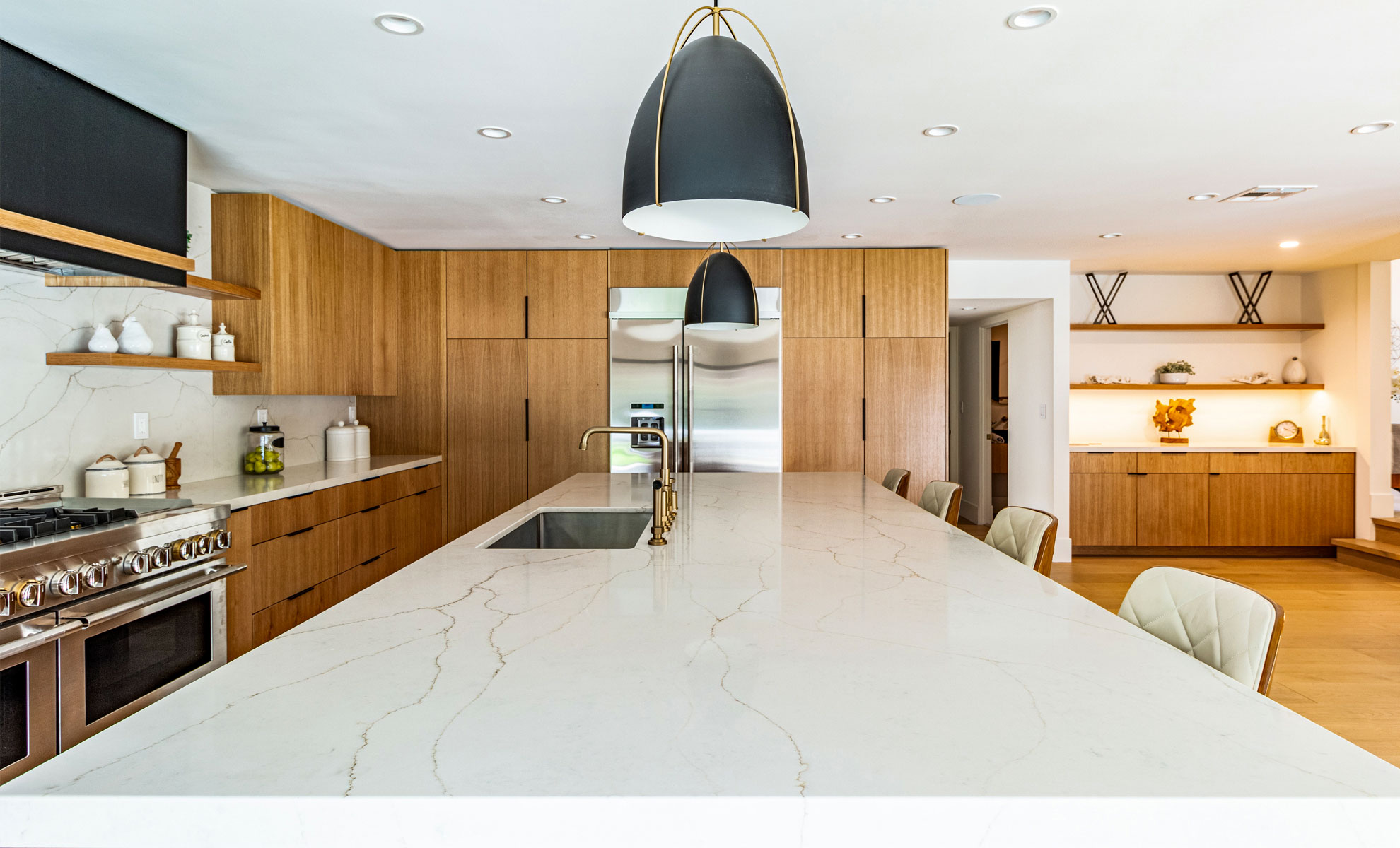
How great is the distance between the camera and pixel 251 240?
381cm

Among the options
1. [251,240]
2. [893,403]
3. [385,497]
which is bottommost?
[385,497]

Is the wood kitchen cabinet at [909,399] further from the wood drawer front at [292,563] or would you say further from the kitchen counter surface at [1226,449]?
the wood drawer front at [292,563]

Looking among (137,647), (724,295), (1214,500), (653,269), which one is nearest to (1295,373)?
(1214,500)

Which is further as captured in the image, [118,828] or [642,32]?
[642,32]

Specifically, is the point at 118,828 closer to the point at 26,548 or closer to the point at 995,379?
the point at 26,548

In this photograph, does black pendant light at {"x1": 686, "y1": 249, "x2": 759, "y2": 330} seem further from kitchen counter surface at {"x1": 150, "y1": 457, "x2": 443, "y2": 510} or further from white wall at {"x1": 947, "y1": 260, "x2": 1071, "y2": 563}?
white wall at {"x1": 947, "y1": 260, "x2": 1071, "y2": 563}

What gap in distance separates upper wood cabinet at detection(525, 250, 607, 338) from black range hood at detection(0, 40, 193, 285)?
245 cm

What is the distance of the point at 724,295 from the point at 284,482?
2.20 m

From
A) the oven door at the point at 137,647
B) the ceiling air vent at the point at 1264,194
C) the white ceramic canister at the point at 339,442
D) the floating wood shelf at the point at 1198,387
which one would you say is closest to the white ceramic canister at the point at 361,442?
the white ceramic canister at the point at 339,442

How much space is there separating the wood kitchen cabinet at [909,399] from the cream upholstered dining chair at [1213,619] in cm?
367

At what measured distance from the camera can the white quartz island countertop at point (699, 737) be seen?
28.9 inches

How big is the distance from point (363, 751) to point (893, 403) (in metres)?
4.82

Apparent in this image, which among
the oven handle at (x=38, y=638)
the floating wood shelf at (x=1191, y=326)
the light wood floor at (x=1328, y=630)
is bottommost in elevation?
the light wood floor at (x=1328, y=630)

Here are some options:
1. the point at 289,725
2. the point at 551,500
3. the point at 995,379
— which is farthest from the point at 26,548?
the point at 995,379
